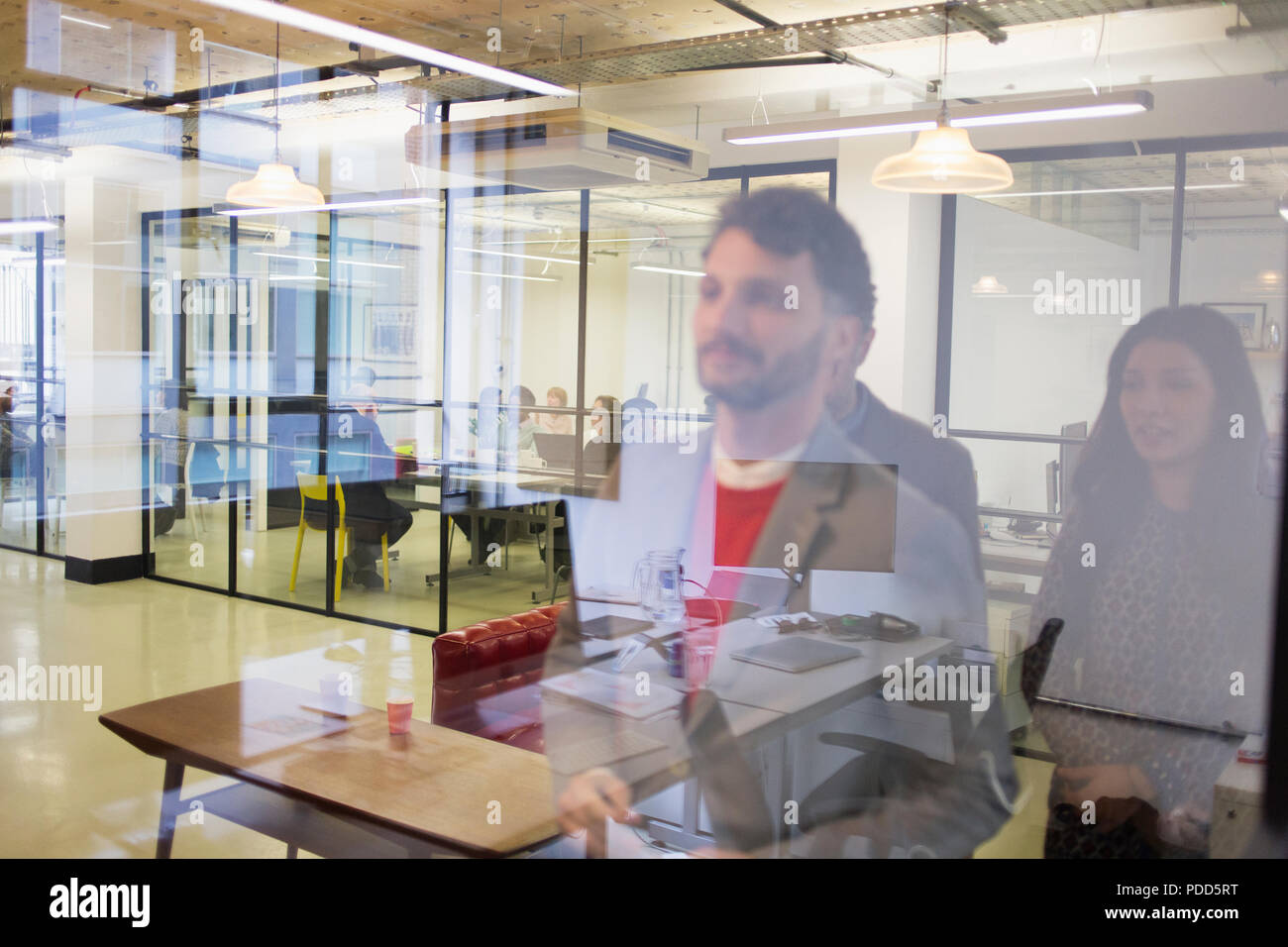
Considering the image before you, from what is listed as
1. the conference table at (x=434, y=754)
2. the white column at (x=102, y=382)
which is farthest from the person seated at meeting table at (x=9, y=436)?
the conference table at (x=434, y=754)

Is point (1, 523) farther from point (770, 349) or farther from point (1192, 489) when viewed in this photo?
point (1192, 489)

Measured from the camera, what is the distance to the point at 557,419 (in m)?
5.21

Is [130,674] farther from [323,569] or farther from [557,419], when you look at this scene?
[557,419]

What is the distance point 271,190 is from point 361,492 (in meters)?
1.75

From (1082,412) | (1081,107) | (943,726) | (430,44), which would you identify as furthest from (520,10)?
(943,726)

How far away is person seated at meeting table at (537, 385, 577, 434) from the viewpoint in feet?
17.1

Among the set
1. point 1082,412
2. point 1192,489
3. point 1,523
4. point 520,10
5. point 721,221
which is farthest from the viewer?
point 520,10

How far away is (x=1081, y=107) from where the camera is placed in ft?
10.4

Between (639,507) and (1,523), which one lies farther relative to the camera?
(1,523)

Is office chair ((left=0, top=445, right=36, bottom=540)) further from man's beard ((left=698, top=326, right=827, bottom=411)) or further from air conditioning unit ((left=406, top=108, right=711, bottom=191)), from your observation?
man's beard ((left=698, top=326, right=827, bottom=411))

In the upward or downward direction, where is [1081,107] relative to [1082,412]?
upward

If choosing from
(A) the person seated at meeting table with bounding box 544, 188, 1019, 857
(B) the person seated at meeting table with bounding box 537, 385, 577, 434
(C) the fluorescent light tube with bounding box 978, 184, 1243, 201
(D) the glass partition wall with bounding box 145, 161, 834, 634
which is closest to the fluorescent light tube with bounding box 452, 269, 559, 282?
(D) the glass partition wall with bounding box 145, 161, 834, 634

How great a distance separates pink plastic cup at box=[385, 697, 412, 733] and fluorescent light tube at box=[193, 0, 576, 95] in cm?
194
